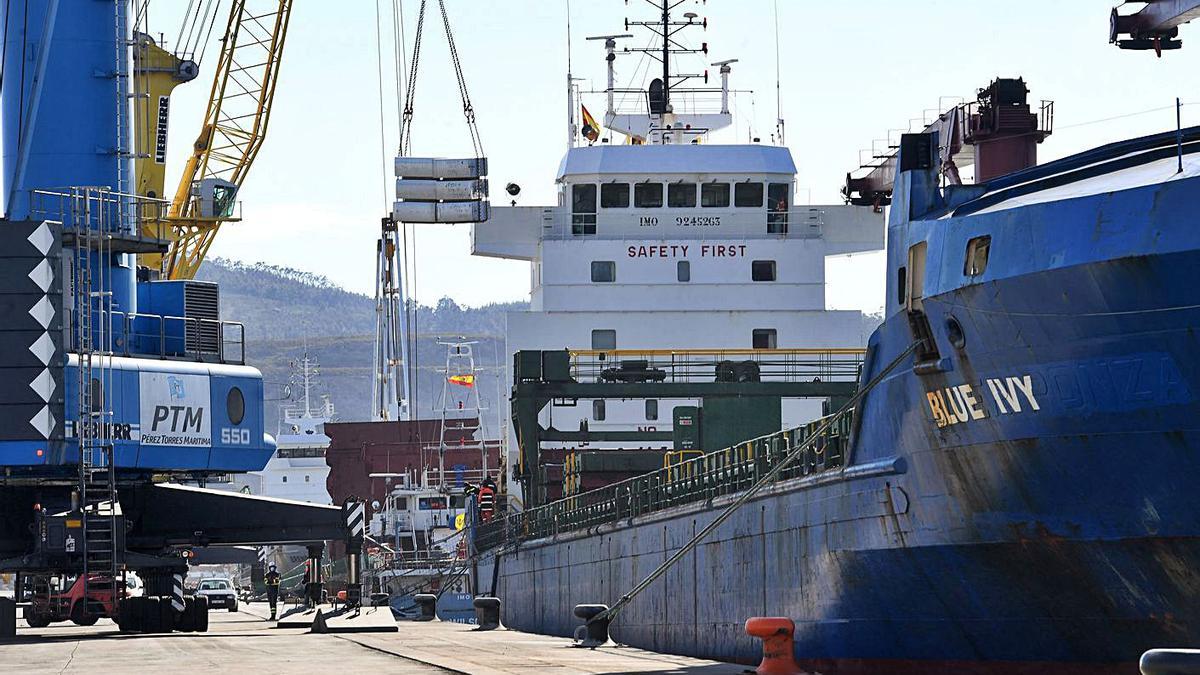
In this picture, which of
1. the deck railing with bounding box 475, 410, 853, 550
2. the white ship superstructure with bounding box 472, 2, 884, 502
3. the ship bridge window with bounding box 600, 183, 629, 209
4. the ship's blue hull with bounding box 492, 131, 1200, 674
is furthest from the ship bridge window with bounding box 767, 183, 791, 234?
the ship's blue hull with bounding box 492, 131, 1200, 674

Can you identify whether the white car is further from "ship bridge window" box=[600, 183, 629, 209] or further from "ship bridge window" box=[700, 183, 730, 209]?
"ship bridge window" box=[700, 183, 730, 209]

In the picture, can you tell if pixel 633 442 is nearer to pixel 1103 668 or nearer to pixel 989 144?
pixel 989 144

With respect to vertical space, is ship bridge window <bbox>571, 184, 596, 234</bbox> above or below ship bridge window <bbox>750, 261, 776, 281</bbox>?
above

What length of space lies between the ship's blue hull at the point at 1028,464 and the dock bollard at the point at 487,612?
12766 millimetres

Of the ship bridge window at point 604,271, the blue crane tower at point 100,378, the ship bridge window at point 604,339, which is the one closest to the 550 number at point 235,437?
the blue crane tower at point 100,378

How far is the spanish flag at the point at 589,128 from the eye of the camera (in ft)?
119

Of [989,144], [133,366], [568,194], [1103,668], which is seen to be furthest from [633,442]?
[1103,668]

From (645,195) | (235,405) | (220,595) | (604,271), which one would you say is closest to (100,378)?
(235,405)

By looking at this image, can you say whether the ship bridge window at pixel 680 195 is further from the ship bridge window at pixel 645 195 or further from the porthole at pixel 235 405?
the porthole at pixel 235 405

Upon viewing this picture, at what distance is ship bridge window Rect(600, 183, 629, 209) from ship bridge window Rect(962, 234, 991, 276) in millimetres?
21975

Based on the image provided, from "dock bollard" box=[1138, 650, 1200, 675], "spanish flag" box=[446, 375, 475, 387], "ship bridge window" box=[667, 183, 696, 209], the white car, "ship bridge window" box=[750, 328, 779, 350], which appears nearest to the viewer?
"dock bollard" box=[1138, 650, 1200, 675]

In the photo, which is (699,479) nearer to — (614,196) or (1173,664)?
(1173,664)

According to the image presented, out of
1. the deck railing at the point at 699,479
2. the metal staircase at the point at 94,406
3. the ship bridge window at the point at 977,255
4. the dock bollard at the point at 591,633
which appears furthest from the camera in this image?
the metal staircase at the point at 94,406

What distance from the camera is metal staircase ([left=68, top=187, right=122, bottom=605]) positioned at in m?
22.8
